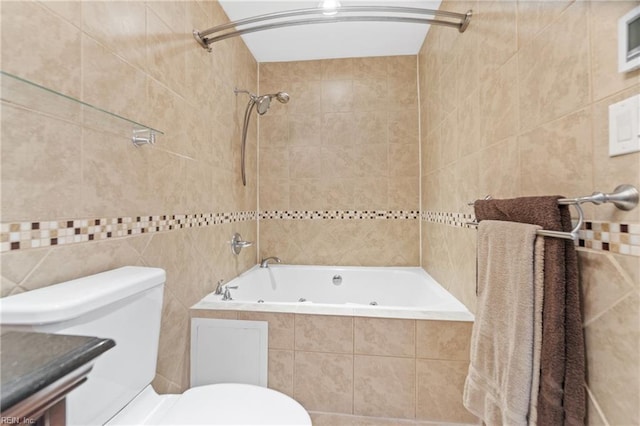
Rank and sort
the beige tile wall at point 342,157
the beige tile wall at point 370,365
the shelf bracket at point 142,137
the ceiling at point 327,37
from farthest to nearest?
the beige tile wall at point 342,157
the ceiling at point 327,37
the beige tile wall at point 370,365
the shelf bracket at point 142,137

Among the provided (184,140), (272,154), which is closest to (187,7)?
(184,140)

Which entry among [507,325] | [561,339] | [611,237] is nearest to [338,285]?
[507,325]

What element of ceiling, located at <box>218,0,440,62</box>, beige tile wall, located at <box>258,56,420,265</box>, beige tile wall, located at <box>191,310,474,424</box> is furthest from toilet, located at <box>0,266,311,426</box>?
ceiling, located at <box>218,0,440,62</box>

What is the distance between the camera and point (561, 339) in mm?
688

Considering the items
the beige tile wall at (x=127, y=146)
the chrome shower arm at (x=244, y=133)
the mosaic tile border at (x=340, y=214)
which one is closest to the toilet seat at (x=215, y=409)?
the beige tile wall at (x=127, y=146)

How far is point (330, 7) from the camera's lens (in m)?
A: 1.45

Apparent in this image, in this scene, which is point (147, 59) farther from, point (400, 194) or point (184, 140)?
point (400, 194)

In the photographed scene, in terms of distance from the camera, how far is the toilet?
641 mm

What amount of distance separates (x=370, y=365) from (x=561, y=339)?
0.93 metres

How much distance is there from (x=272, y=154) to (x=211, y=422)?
6.85 feet

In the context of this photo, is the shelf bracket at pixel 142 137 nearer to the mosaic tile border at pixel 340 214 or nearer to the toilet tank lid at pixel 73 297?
the toilet tank lid at pixel 73 297

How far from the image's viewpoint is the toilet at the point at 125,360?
0.64 m

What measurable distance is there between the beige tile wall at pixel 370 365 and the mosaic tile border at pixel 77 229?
0.64 meters

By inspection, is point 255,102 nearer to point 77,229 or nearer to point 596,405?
point 77,229
